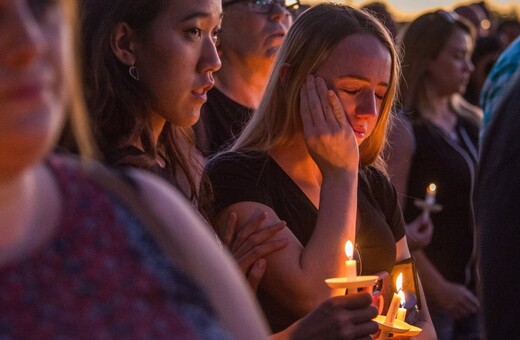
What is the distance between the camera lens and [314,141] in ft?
9.53

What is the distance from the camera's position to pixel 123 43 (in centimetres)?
266

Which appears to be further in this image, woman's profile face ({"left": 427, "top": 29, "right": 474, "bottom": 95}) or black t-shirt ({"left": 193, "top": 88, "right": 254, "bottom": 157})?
woman's profile face ({"left": 427, "top": 29, "right": 474, "bottom": 95})

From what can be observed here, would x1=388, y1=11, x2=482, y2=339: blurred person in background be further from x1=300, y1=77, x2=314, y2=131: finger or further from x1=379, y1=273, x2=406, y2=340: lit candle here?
x1=379, y1=273, x2=406, y2=340: lit candle

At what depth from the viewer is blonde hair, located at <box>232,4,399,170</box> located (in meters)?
2.98

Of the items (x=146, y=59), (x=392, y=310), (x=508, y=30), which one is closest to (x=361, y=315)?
(x=392, y=310)

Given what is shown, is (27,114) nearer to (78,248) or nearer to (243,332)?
(78,248)

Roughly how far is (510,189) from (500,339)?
0.31m

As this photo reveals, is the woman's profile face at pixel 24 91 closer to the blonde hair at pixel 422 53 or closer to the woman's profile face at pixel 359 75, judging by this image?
the woman's profile face at pixel 359 75

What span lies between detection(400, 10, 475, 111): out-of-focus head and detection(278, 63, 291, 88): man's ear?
2.22m

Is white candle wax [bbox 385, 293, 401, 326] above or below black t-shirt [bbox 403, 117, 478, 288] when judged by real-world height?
above

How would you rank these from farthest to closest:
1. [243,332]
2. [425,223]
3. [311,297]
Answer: [425,223]
[311,297]
[243,332]

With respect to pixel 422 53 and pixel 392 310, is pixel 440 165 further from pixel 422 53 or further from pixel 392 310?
pixel 392 310

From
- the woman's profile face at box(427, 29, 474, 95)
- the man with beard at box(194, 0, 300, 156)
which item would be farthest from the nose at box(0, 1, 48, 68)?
the woman's profile face at box(427, 29, 474, 95)

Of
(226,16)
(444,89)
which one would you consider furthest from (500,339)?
(444,89)
